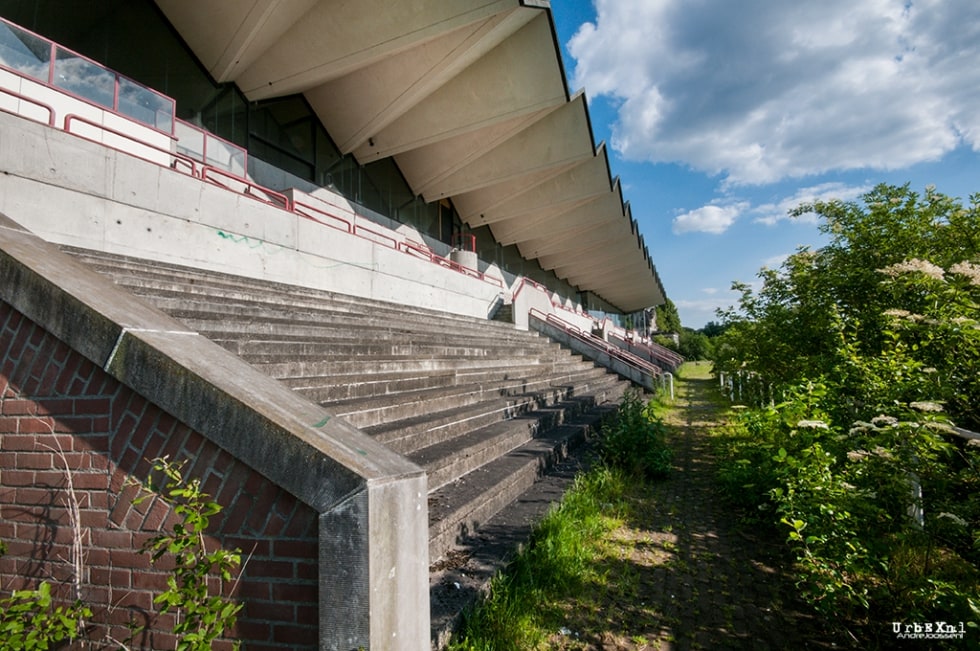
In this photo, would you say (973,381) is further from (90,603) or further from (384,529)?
(90,603)

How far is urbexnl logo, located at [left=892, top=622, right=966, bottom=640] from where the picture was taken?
2415mm

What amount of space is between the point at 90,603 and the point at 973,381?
5077 mm

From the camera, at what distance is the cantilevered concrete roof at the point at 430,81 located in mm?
12836

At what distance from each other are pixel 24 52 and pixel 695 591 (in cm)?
1113

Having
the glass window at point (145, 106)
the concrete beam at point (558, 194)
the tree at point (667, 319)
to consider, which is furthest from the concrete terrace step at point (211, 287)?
the tree at point (667, 319)

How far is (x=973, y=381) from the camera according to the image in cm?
296

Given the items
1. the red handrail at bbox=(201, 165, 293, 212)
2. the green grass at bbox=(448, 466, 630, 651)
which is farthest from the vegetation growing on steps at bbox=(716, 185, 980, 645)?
the red handrail at bbox=(201, 165, 293, 212)

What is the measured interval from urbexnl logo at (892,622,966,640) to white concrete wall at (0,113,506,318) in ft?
28.4

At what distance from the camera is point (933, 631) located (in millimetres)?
2527

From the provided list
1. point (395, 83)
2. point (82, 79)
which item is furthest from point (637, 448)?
point (395, 83)

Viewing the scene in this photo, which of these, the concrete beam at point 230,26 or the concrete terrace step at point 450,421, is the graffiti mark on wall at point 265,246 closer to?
the concrete terrace step at point 450,421

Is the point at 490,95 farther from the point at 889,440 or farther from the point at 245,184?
→ the point at 889,440

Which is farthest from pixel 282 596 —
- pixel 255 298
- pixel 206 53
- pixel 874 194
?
pixel 206 53

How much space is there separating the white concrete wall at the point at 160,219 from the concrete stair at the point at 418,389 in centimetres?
56
